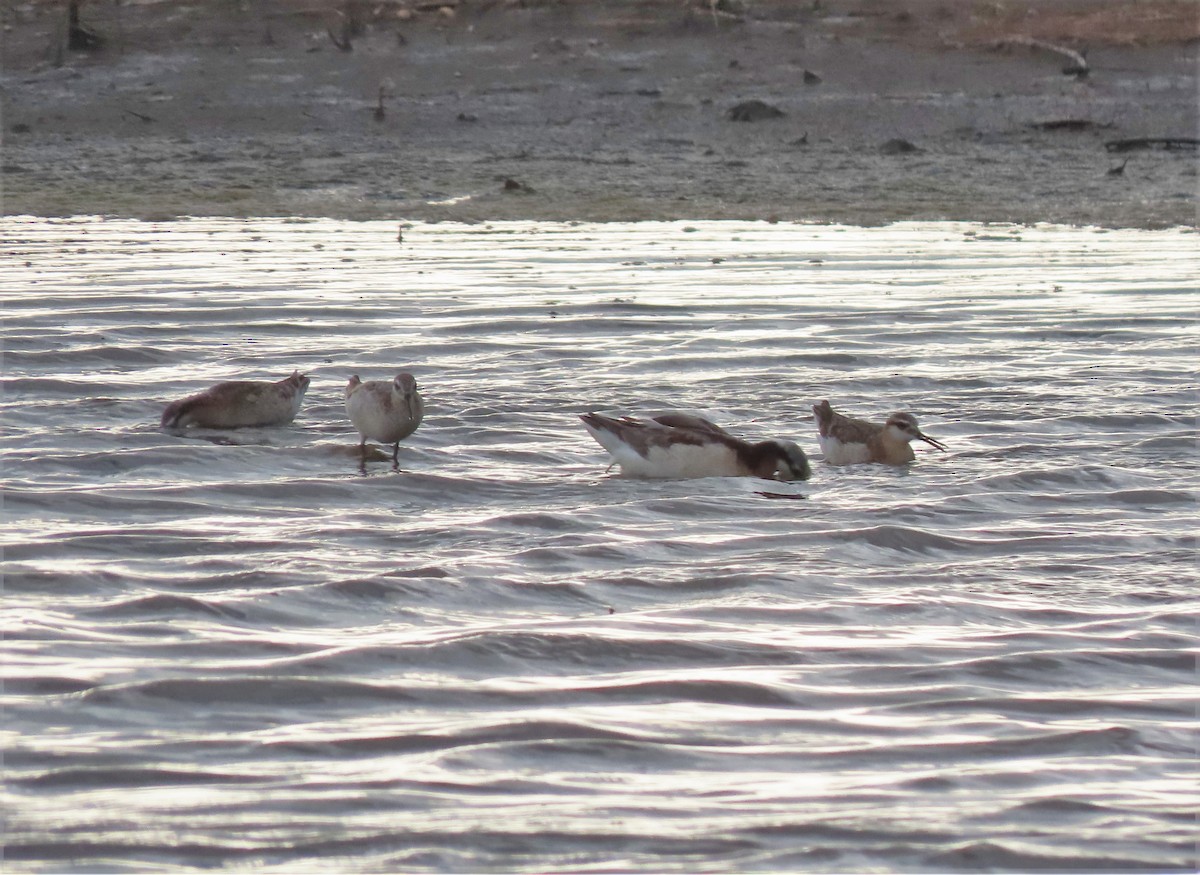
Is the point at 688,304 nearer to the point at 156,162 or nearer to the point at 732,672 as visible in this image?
the point at 732,672

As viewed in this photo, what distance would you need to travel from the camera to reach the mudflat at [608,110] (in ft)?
64.3

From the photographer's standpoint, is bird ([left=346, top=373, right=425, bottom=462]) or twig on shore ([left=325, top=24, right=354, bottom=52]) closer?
bird ([left=346, top=373, right=425, bottom=462])

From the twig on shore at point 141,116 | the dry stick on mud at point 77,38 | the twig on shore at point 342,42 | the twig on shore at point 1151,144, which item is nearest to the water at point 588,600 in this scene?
the twig on shore at point 1151,144

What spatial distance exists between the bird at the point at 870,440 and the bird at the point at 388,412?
1916 mm

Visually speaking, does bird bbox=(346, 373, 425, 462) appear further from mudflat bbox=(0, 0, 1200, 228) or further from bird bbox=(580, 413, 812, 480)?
mudflat bbox=(0, 0, 1200, 228)

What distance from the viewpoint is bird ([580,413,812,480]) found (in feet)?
27.8

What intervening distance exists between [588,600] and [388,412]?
8.65ft

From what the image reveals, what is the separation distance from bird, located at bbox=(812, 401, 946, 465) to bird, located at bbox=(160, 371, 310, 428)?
2.64 metres

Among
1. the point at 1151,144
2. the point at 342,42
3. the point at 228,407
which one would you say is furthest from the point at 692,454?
the point at 342,42

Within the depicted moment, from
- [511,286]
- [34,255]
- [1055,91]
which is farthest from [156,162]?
[1055,91]

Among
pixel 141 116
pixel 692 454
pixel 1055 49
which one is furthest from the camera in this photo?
pixel 1055 49

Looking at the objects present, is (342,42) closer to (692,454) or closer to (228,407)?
(228,407)

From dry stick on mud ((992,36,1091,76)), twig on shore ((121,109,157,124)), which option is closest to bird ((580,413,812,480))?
twig on shore ((121,109,157,124))

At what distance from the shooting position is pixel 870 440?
29.3 feet
